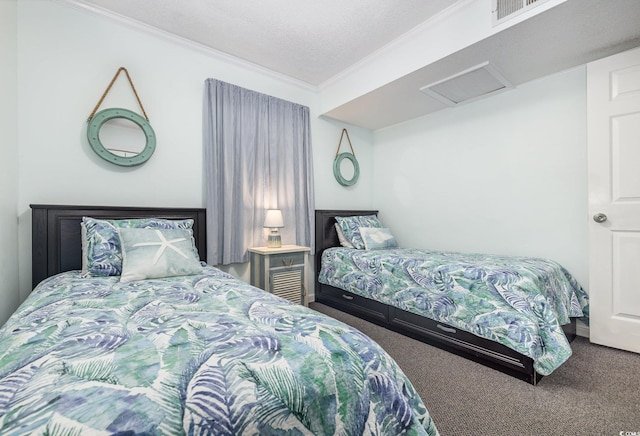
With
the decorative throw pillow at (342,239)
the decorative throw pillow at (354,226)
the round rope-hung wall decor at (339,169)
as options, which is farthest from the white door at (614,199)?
the round rope-hung wall decor at (339,169)

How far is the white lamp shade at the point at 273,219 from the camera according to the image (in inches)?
113

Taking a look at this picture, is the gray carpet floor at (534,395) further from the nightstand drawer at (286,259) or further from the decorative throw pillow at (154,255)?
the decorative throw pillow at (154,255)

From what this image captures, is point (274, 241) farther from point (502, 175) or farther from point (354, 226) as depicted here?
point (502, 175)

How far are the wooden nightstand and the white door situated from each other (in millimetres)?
2448

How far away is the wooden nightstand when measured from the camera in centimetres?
270

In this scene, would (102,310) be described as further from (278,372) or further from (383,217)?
(383,217)

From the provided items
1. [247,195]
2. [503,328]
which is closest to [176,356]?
[503,328]

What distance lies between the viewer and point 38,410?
0.53m

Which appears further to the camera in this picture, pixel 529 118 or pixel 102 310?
pixel 529 118

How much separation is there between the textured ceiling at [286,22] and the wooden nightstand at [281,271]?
195 cm

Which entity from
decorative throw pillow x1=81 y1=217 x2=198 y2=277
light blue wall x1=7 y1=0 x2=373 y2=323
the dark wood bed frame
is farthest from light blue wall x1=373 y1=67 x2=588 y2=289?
decorative throw pillow x1=81 y1=217 x2=198 y2=277

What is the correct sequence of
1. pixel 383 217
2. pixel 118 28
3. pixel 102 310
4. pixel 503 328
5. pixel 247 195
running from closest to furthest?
1. pixel 102 310
2. pixel 503 328
3. pixel 118 28
4. pixel 247 195
5. pixel 383 217

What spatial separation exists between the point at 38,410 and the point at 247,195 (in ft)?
8.00

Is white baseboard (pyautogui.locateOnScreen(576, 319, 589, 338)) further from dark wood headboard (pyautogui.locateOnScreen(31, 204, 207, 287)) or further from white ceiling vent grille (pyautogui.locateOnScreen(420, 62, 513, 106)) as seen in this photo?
dark wood headboard (pyautogui.locateOnScreen(31, 204, 207, 287))
